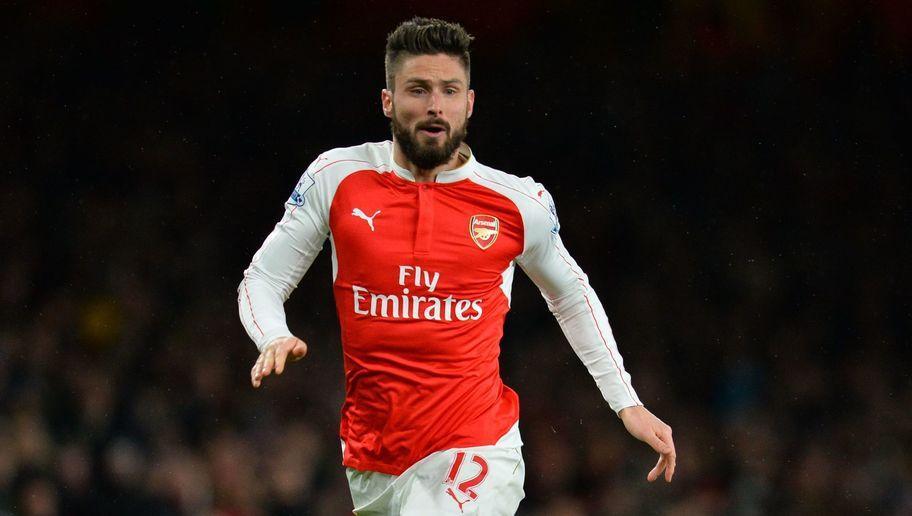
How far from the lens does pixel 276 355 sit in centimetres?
341

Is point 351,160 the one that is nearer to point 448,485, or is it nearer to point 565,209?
point 448,485

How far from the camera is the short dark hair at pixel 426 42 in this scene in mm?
3812

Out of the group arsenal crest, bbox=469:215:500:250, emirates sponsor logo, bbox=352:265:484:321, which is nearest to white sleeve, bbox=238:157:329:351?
Result: emirates sponsor logo, bbox=352:265:484:321

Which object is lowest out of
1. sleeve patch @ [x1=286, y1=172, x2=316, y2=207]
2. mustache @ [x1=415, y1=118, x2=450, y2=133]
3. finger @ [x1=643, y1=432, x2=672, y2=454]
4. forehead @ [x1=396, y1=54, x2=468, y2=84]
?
finger @ [x1=643, y1=432, x2=672, y2=454]

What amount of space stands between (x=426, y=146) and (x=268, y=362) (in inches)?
33.9

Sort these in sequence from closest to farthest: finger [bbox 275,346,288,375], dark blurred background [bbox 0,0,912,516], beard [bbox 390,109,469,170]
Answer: finger [bbox 275,346,288,375] → beard [bbox 390,109,469,170] → dark blurred background [bbox 0,0,912,516]

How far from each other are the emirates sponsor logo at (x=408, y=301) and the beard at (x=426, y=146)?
0.34 metres

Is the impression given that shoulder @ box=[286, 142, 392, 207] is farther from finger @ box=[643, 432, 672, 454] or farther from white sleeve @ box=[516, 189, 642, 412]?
finger @ box=[643, 432, 672, 454]

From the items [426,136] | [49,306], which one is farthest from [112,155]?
[426,136]

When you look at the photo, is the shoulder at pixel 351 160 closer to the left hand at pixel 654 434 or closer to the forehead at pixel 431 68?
the forehead at pixel 431 68

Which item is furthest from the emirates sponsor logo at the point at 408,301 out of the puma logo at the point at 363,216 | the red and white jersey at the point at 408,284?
the puma logo at the point at 363,216

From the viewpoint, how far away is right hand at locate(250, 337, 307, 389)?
3.33 metres

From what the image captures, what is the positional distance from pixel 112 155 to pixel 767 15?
556cm

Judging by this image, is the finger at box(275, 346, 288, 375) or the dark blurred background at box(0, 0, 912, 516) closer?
the finger at box(275, 346, 288, 375)
